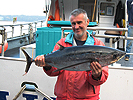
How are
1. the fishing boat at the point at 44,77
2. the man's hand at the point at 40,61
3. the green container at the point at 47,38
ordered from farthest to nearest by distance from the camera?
the green container at the point at 47,38 → the fishing boat at the point at 44,77 → the man's hand at the point at 40,61

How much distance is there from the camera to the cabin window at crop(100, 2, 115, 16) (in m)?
7.51

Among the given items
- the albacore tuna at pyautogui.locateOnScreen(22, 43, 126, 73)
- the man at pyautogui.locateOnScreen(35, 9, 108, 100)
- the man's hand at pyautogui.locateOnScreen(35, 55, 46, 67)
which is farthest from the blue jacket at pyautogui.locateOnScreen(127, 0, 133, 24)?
the man's hand at pyautogui.locateOnScreen(35, 55, 46, 67)

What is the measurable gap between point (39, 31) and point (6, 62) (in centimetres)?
127

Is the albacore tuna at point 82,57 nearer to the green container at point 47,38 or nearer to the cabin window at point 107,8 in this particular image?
the green container at point 47,38

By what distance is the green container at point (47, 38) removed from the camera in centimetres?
457

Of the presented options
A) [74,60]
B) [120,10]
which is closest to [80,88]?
[74,60]

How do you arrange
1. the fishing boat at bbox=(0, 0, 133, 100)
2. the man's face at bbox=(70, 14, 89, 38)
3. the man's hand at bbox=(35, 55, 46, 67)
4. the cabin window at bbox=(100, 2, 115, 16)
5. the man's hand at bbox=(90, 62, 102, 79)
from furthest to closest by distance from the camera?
the cabin window at bbox=(100, 2, 115, 16) → the fishing boat at bbox=(0, 0, 133, 100) → the man's face at bbox=(70, 14, 89, 38) → the man's hand at bbox=(35, 55, 46, 67) → the man's hand at bbox=(90, 62, 102, 79)

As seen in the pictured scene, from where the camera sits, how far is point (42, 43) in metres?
4.64

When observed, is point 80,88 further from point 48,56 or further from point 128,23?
point 128,23

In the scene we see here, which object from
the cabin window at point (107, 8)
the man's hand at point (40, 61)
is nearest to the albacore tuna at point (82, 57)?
the man's hand at point (40, 61)

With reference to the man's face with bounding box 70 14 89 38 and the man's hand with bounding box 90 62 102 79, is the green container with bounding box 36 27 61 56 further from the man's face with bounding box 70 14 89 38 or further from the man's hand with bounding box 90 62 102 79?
the man's hand with bounding box 90 62 102 79

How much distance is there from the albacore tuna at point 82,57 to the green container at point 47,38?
8.77ft

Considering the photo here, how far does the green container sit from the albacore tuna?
267 centimetres

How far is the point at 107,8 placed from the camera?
757 centimetres
